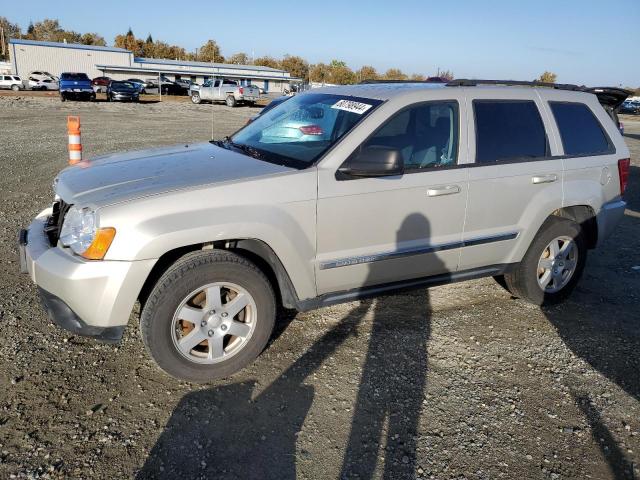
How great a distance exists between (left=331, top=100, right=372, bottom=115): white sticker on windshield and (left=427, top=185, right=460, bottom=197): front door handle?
29.3 inches

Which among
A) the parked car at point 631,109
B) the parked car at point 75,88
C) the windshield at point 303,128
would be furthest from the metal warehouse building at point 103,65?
the windshield at point 303,128

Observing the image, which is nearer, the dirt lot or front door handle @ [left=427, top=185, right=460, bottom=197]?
the dirt lot

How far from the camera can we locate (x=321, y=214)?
3318 millimetres

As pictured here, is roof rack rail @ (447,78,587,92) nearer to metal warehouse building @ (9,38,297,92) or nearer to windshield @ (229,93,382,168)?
windshield @ (229,93,382,168)

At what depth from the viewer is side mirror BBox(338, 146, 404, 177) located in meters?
3.29

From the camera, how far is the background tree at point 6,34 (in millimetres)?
87338

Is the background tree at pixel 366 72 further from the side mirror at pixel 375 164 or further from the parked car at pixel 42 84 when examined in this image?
the side mirror at pixel 375 164

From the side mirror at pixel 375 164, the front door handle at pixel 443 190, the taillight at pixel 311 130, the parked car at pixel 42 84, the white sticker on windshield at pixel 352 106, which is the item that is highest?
the parked car at pixel 42 84

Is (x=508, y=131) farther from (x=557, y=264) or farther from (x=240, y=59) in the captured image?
(x=240, y=59)

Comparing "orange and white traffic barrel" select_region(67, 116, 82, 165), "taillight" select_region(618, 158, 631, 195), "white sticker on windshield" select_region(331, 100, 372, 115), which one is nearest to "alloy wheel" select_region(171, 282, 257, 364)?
"white sticker on windshield" select_region(331, 100, 372, 115)

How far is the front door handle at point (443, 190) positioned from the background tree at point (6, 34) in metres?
103

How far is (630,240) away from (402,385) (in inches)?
203

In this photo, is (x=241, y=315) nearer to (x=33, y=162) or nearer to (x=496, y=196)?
(x=496, y=196)

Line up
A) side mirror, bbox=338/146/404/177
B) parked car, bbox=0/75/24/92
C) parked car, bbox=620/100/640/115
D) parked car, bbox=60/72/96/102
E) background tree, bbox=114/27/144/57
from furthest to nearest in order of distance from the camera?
1. background tree, bbox=114/27/144/57
2. parked car, bbox=620/100/640/115
3. parked car, bbox=0/75/24/92
4. parked car, bbox=60/72/96/102
5. side mirror, bbox=338/146/404/177
